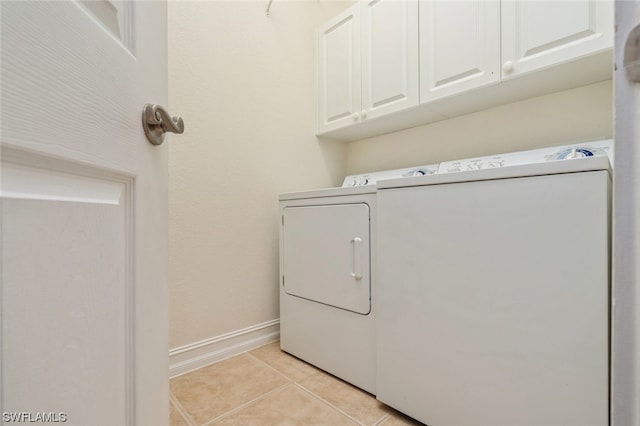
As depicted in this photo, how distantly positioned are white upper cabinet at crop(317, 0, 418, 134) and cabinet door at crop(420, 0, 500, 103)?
62 millimetres

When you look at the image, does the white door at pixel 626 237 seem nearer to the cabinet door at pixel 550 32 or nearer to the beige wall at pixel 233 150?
the cabinet door at pixel 550 32

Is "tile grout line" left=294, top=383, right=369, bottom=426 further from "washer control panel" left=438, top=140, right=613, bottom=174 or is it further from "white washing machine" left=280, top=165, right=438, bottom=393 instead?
"washer control panel" left=438, top=140, right=613, bottom=174

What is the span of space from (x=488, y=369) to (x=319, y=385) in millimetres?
769

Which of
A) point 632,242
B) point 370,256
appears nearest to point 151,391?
point 632,242

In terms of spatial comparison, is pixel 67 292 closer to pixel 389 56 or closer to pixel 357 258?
pixel 357 258

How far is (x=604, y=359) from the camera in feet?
2.47

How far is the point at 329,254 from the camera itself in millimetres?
1443

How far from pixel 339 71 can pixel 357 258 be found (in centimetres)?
136

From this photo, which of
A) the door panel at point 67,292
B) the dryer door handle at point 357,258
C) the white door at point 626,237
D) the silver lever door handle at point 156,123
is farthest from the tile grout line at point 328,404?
the silver lever door handle at point 156,123

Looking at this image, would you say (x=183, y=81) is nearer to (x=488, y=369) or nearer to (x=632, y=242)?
(x=632, y=242)

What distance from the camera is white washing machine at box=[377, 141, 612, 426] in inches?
30.5

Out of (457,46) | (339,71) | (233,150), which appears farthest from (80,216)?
(339,71)

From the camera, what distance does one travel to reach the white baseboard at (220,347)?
1.44m
